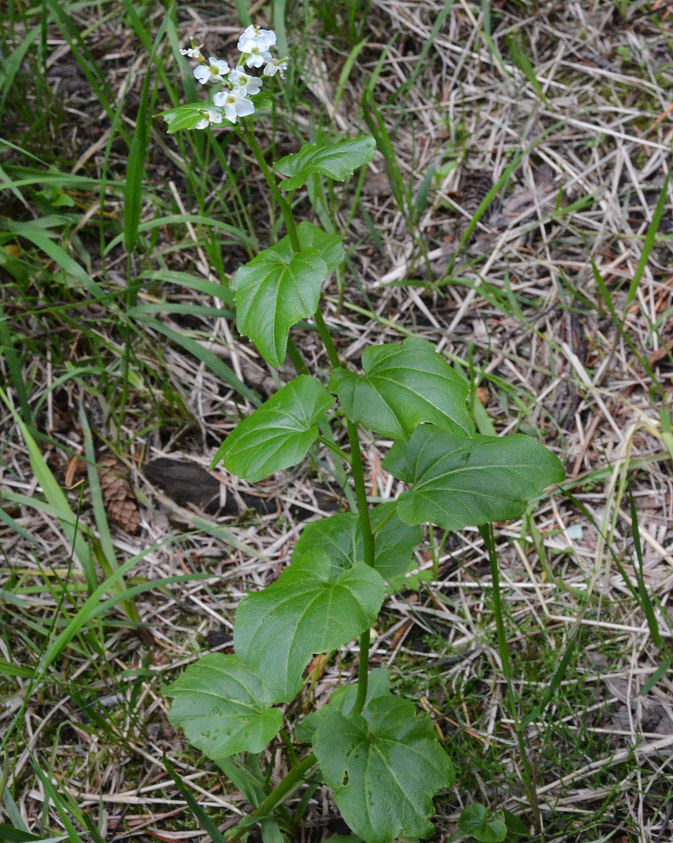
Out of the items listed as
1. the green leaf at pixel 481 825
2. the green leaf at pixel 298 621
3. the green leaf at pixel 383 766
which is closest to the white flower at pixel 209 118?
the green leaf at pixel 298 621

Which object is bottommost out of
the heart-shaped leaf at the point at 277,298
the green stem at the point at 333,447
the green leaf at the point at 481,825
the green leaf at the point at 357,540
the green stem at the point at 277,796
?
the green leaf at the point at 481,825

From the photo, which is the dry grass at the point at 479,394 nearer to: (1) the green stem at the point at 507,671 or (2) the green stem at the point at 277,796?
(1) the green stem at the point at 507,671

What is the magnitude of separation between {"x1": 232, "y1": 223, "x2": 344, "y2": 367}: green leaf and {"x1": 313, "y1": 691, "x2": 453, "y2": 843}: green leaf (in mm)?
1082

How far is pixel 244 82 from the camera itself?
1817 mm

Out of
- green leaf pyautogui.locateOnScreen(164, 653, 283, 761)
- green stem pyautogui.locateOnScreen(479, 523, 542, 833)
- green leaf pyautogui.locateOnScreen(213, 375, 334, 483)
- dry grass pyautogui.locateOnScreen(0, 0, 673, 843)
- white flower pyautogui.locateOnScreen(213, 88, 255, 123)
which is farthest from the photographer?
dry grass pyautogui.locateOnScreen(0, 0, 673, 843)

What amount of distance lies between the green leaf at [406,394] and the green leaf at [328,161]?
441 mm

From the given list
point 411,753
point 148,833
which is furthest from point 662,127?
point 148,833

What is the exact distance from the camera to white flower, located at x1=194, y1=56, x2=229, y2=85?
5.99ft

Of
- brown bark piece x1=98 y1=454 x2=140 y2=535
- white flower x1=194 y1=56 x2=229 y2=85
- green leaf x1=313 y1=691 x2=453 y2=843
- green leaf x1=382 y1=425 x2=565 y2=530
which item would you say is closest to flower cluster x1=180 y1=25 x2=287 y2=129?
white flower x1=194 y1=56 x2=229 y2=85

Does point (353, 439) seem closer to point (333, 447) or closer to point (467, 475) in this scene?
point (333, 447)

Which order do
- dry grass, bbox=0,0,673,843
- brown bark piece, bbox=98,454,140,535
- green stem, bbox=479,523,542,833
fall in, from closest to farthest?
green stem, bbox=479,523,542,833
dry grass, bbox=0,0,673,843
brown bark piece, bbox=98,454,140,535

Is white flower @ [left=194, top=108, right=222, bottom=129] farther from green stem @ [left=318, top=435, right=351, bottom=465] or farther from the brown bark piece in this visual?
the brown bark piece

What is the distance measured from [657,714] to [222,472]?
1.77 m

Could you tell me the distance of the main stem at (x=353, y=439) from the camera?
1.87 meters
